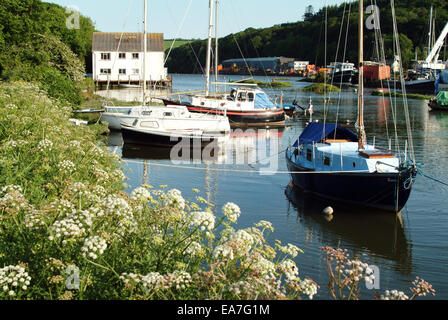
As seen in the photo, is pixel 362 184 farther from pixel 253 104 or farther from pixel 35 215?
pixel 253 104

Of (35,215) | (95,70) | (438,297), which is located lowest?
(438,297)

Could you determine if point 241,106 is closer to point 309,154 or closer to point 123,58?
point 309,154

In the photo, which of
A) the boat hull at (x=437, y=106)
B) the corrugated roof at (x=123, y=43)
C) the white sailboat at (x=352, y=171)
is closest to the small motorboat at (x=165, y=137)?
the white sailboat at (x=352, y=171)

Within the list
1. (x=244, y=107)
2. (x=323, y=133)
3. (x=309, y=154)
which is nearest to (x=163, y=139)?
(x=309, y=154)

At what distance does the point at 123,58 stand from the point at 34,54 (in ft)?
175

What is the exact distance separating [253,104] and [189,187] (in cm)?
2571

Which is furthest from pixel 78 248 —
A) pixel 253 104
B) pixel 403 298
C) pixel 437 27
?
pixel 437 27

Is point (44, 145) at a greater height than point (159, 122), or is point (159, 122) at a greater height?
point (44, 145)

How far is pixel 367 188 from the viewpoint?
18.5 metres

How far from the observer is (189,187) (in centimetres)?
2214

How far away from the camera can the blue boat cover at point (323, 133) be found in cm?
2194

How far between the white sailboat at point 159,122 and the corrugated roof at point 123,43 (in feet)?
184

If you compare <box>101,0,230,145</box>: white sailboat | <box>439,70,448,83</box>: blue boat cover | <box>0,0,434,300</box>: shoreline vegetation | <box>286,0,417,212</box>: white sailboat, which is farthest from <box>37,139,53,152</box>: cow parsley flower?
<box>439,70,448,83</box>: blue boat cover

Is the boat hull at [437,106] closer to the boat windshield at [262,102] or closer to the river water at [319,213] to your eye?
the boat windshield at [262,102]
